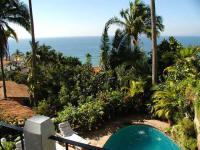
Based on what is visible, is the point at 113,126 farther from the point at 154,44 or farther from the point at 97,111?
the point at 154,44

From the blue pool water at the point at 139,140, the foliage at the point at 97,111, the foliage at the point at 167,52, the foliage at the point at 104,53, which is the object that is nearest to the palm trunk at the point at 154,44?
the foliage at the point at 167,52

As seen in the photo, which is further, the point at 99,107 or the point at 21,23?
the point at 21,23

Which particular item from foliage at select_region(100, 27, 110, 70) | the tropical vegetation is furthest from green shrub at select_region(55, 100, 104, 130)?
foliage at select_region(100, 27, 110, 70)

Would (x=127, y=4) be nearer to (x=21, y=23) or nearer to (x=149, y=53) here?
(x=149, y=53)

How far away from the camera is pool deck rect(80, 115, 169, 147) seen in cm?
711

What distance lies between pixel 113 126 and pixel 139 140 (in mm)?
1296

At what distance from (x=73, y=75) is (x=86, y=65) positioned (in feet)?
3.95

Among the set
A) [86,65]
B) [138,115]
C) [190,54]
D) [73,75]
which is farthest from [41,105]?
[190,54]

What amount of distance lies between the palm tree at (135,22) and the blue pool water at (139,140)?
6.26 metres

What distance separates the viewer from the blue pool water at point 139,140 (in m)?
7.12

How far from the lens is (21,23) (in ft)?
43.9

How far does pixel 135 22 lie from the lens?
1258 cm

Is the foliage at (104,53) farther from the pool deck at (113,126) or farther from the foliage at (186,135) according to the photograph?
the foliage at (186,135)

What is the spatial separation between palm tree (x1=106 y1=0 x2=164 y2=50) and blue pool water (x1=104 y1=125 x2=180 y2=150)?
6.26 m
